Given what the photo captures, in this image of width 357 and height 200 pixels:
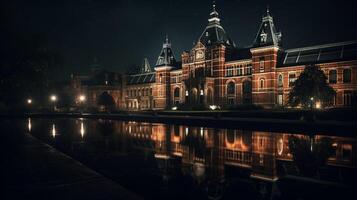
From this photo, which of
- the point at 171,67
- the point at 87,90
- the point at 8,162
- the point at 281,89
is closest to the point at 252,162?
the point at 8,162

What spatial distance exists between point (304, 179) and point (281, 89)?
159 ft

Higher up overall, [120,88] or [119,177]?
[120,88]

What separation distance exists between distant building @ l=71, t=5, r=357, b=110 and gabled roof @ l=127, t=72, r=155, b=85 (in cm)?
824

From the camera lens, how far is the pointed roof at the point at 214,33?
64312 mm

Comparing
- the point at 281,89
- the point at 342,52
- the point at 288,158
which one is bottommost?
the point at 288,158

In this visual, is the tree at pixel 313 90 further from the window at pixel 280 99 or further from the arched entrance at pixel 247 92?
the arched entrance at pixel 247 92

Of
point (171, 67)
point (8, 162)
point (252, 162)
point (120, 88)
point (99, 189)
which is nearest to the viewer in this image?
point (99, 189)

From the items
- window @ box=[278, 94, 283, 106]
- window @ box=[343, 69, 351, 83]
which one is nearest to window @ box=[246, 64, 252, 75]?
window @ box=[278, 94, 283, 106]

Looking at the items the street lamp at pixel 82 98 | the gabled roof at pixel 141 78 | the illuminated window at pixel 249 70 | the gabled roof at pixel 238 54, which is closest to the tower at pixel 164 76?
the gabled roof at pixel 141 78

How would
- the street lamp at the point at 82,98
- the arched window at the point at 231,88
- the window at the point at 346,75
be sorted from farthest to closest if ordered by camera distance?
the street lamp at the point at 82,98 → the arched window at the point at 231,88 → the window at the point at 346,75

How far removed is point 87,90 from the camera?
10462 cm

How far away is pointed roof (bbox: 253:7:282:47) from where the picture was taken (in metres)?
54.6

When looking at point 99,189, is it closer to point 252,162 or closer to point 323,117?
point 252,162

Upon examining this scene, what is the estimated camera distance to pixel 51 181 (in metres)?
6.54
